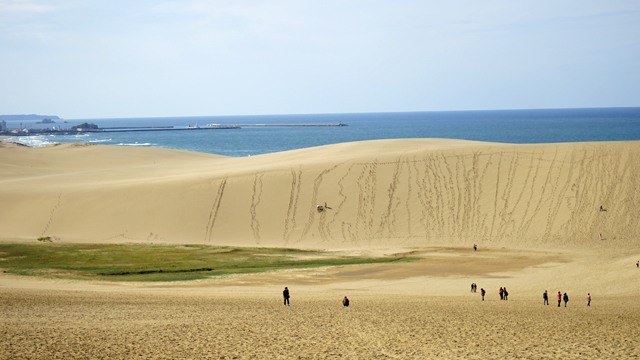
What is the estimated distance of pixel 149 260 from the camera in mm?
25812

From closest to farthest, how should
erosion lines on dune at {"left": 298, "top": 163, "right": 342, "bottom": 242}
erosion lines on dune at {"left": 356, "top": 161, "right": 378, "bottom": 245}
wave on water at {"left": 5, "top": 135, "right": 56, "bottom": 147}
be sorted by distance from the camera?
erosion lines on dune at {"left": 298, "top": 163, "right": 342, "bottom": 242}, erosion lines on dune at {"left": 356, "top": 161, "right": 378, "bottom": 245}, wave on water at {"left": 5, "top": 135, "right": 56, "bottom": 147}

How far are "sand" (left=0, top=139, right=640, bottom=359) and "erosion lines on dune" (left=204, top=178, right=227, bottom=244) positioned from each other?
4.5 inches

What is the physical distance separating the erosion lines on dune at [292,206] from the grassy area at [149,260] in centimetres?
420

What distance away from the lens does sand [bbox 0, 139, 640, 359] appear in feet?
41.6

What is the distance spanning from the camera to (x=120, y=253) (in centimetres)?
2731

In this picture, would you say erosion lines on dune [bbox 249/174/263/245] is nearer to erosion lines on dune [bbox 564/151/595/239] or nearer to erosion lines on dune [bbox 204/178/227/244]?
erosion lines on dune [bbox 204/178/227/244]

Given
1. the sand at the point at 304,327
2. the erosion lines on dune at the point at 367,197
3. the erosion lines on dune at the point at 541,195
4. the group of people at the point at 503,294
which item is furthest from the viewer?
the erosion lines on dune at the point at 367,197

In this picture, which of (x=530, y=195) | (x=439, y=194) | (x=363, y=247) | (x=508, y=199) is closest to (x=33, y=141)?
(x=439, y=194)

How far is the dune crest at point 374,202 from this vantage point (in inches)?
1248

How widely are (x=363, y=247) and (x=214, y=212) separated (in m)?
11.5

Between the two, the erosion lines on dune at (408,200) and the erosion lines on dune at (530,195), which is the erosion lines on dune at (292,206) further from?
the erosion lines on dune at (530,195)

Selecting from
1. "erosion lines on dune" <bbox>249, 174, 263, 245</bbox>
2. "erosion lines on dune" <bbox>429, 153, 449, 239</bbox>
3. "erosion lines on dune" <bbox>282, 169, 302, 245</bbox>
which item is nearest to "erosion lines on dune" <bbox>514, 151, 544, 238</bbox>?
"erosion lines on dune" <bbox>429, 153, 449, 239</bbox>

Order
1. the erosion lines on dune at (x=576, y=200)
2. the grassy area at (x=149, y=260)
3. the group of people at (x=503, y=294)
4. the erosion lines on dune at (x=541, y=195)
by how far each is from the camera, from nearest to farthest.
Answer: the group of people at (x=503, y=294)
the grassy area at (x=149, y=260)
the erosion lines on dune at (x=576, y=200)
the erosion lines on dune at (x=541, y=195)

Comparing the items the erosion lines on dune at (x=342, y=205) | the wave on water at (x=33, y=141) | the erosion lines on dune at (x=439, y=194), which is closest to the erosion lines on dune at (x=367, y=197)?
the erosion lines on dune at (x=342, y=205)
